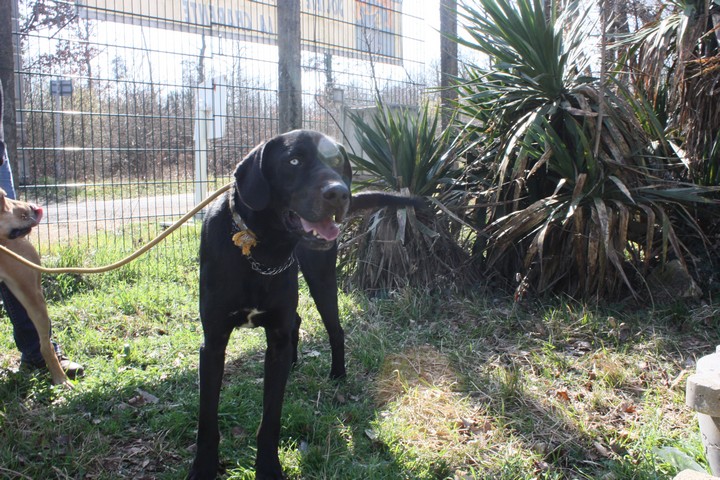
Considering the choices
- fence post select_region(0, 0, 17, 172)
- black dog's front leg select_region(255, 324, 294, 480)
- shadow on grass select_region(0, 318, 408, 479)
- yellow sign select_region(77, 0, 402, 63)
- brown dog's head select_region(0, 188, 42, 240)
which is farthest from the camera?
yellow sign select_region(77, 0, 402, 63)

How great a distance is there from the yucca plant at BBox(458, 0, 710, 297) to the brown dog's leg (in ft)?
9.95

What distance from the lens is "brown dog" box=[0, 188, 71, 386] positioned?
124 inches

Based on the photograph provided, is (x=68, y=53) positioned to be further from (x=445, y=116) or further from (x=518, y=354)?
(x=518, y=354)

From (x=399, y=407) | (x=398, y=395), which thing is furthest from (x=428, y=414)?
(x=398, y=395)

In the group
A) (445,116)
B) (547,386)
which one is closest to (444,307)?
(547,386)

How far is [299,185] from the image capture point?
7.98 feet

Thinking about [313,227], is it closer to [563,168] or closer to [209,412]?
[209,412]

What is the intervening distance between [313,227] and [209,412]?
2.84ft

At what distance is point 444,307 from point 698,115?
7.81 feet

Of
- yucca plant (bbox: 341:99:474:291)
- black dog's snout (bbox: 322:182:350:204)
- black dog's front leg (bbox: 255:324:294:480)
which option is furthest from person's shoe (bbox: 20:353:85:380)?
yucca plant (bbox: 341:99:474:291)

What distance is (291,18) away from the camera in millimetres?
5465

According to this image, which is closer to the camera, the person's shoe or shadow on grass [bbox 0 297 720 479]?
shadow on grass [bbox 0 297 720 479]

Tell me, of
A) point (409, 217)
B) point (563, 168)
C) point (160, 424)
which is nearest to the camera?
point (160, 424)

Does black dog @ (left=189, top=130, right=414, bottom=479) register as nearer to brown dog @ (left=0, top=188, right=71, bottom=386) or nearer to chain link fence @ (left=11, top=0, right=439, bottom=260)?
brown dog @ (left=0, top=188, right=71, bottom=386)
